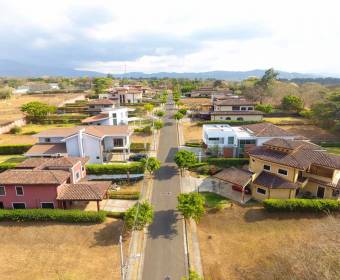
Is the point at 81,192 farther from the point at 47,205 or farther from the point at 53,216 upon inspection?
the point at 47,205

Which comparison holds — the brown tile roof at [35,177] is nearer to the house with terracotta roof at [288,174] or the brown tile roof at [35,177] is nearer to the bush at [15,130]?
the house with terracotta roof at [288,174]

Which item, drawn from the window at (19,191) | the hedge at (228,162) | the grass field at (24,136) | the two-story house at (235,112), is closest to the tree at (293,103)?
the two-story house at (235,112)

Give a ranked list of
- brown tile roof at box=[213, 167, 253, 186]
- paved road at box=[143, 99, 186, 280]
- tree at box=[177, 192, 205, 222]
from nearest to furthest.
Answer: paved road at box=[143, 99, 186, 280], tree at box=[177, 192, 205, 222], brown tile roof at box=[213, 167, 253, 186]

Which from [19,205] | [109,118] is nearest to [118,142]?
[109,118]

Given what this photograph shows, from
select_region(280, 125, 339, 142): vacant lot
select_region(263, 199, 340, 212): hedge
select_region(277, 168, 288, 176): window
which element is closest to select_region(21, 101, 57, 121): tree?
select_region(277, 168, 288, 176): window

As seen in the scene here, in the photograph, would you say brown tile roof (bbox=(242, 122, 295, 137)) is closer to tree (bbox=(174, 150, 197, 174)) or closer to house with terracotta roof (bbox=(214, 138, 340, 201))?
house with terracotta roof (bbox=(214, 138, 340, 201))
